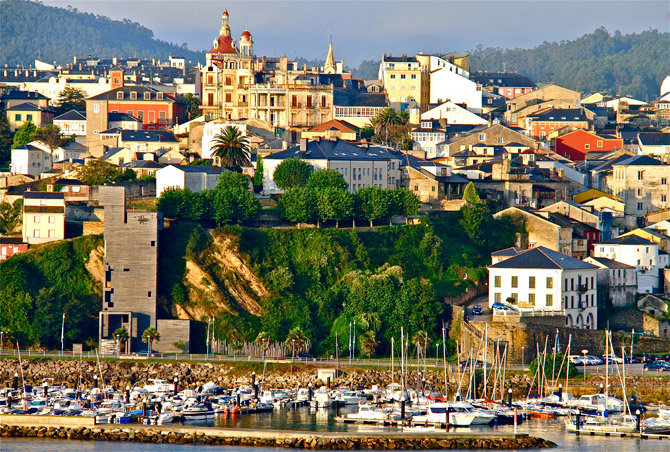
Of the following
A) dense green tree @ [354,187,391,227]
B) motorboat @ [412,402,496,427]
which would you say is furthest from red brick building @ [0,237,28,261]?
motorboat @ [412,402,496,427]

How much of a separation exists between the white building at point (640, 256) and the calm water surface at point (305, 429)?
22.3m

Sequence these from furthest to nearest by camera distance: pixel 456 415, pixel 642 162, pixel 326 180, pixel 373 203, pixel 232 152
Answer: pixel 642 162 < pixel 232 152 < pixel 326 180 < pixel 373 203 < pixel 456 415

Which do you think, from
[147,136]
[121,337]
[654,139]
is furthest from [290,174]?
[654,139]

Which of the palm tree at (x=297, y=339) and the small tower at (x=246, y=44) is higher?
the small tower at (x=246, y=44)

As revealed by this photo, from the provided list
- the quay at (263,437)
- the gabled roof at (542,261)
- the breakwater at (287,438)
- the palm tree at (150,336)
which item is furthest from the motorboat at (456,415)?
the palm tree at (150,336)

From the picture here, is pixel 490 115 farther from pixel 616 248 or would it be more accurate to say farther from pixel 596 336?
pixel 596 336

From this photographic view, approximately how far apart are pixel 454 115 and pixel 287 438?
70542 mm

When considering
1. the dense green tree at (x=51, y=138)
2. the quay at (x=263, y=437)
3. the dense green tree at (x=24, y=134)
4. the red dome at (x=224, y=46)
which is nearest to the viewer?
the quay at (x=263, y=437)

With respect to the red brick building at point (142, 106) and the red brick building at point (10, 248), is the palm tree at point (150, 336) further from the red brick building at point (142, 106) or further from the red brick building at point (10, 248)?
the red brick building at point (142, 106)

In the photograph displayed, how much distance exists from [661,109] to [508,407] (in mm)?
86943

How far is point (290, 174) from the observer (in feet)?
300

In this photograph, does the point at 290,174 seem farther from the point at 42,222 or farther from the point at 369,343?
the point at 369,343

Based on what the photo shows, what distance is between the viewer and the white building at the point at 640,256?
86250 millimetres

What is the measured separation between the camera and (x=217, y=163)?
9606cm
